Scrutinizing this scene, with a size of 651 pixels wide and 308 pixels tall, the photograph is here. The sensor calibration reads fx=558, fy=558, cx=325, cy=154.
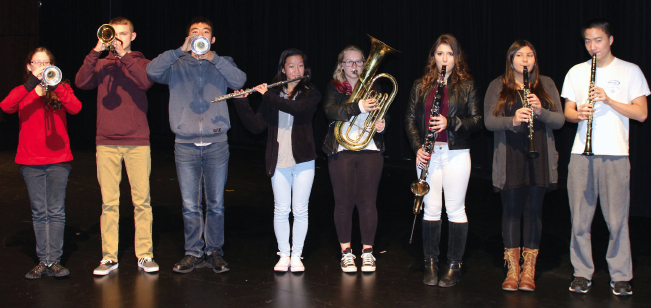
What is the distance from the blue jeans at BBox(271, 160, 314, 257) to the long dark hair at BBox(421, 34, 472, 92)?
0.88 meters

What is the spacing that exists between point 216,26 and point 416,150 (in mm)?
8844

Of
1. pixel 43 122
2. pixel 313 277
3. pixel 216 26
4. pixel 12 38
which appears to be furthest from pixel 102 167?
pixel 12 38

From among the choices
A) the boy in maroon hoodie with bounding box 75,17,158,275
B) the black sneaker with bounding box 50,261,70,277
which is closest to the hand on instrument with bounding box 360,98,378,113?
the boy in maroon hoodie with bounding box 75,17,158,275

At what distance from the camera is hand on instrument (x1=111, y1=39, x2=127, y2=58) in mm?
3312

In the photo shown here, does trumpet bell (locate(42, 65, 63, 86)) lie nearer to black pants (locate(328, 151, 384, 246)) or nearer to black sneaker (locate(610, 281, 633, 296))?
black pants (locate(328, 151, 384, 246))

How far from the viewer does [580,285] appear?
3.15 m

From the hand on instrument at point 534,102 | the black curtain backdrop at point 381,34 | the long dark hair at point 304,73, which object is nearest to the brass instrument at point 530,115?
the hand on instrument at point 534,102

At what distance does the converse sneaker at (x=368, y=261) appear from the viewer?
3520 millimetres

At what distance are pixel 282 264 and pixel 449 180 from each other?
1174mm

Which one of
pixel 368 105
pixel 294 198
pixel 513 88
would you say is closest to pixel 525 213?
pixel 513 88

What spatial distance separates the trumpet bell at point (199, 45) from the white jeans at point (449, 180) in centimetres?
143

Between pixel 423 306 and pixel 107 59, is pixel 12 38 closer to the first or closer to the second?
pixel 107 59

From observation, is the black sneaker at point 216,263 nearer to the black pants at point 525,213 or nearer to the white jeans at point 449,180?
the white jeans at point 449,180

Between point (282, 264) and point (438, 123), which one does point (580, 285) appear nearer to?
point (438, 123)
